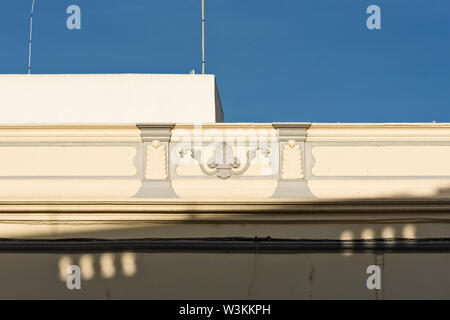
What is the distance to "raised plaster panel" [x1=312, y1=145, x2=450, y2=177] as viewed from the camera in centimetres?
1140

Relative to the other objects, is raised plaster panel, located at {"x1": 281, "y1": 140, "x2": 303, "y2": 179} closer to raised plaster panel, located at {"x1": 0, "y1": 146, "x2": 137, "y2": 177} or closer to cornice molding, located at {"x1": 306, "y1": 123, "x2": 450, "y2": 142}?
cornice molding, located at {"x1": 306, "y1": 123, "x2": 450, "y2": 142}

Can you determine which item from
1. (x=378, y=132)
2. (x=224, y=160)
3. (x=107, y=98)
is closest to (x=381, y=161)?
(x=378, y=132)

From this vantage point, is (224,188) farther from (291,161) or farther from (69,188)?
(69,188)

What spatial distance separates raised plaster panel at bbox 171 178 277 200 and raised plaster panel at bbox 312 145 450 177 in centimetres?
79

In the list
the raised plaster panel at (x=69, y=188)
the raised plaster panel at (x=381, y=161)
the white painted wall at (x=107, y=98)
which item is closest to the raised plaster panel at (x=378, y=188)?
the raised plaster panel at (x=381, y=161)

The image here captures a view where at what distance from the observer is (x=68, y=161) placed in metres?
11.5

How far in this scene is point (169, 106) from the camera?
45.7ft

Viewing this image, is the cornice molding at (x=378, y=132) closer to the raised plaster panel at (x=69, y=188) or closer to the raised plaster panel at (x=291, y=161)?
the raised plaster panel at (x=291, y=161)

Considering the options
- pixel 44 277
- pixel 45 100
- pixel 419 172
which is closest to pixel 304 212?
pixel 419 172

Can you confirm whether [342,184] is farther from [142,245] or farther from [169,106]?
[169,106]

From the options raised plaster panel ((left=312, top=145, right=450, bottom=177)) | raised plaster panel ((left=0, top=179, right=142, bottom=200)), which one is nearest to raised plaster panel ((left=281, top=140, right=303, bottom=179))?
raised plaster panel ((left=312, top=145, right=450, bottom=177))

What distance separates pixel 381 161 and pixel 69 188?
457 cm
